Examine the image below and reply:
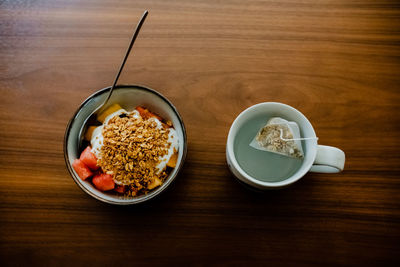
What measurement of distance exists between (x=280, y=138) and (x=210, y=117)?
7.4 inches

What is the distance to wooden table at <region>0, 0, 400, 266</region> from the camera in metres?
0.70

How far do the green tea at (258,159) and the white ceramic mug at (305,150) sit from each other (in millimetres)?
26

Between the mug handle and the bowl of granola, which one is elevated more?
the mug handle

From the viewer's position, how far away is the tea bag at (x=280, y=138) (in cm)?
62

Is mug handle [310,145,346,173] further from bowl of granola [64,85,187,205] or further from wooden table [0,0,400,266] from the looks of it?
bowl of granola [64,85,187,205]

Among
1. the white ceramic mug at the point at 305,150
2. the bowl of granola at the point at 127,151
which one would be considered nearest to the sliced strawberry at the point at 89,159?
the bowl of granola at the point at 127,151

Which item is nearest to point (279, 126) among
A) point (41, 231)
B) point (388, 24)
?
point (388, 24)

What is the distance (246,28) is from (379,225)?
594 millimetres

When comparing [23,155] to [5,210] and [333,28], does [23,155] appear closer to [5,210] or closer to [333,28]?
[5,210]

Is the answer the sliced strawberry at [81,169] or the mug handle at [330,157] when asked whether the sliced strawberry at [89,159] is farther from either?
the mug handle at [330,157]

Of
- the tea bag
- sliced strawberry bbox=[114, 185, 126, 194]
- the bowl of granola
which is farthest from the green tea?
sliced strawberry bbox=[114, 185, 126, 194]

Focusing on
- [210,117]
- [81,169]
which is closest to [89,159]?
[81,169]

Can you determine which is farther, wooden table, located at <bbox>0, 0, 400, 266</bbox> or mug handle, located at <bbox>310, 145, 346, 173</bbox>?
wooden table, located at <bbox>0, 0, 400, 266</bbox>

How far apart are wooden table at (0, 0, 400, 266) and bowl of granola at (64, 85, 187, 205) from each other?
78mm
